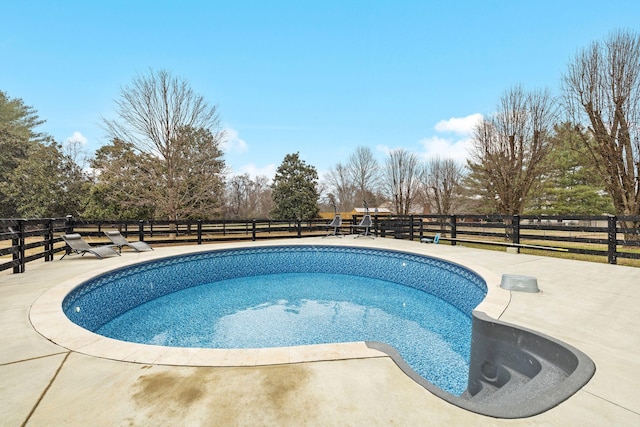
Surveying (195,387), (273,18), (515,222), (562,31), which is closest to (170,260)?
(195,387)

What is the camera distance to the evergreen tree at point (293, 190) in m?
20.7

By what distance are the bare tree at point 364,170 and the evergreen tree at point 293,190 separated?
753cm

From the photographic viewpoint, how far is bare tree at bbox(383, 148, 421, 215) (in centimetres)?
2161

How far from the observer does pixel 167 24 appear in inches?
395

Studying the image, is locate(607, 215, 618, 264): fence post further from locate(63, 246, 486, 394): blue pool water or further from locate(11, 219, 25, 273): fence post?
locate(11, 219, 25, 273): fence post

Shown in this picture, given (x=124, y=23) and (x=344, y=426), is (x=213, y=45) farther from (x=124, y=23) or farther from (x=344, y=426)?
(x=344, y=426)

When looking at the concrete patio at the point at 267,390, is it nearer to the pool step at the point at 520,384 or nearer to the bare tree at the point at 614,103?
the pool step at the point at 520,384

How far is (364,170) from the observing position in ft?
89.9

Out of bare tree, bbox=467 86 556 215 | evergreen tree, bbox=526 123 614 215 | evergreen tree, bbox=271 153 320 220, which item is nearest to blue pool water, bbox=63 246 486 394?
bare tree, bbox=467 86 556 215

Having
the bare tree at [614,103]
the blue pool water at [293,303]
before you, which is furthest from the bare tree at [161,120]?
the bare tree at [614,103]

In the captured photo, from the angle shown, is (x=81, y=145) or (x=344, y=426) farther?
(x=81, y=145)

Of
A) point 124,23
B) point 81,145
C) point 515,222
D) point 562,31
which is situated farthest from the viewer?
point 81,145

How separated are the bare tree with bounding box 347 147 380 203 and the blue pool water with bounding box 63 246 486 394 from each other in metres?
20.2

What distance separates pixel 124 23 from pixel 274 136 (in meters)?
10.8
